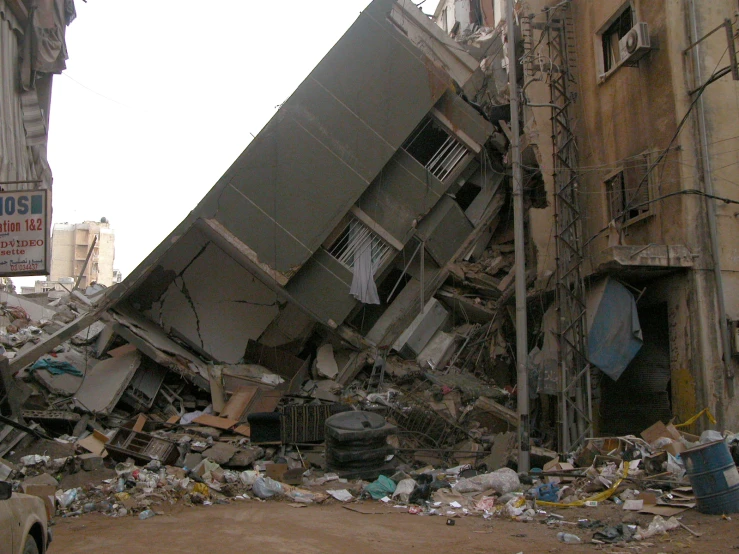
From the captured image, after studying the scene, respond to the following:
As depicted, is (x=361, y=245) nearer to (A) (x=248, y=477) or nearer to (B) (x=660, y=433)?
(A) (x=248, y=477)

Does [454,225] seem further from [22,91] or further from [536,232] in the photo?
[22,91]

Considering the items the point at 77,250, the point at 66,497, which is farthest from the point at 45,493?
the point at 77,250

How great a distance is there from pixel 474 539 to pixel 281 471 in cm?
482

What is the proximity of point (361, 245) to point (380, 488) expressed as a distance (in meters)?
8.05

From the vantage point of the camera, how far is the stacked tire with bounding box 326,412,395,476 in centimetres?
1149

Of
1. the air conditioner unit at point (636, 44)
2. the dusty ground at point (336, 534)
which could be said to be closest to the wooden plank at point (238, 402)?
the dusty ground at point (336, 534)

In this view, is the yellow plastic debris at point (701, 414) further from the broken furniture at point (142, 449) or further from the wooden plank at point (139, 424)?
the wooden plank at point (139, 424)

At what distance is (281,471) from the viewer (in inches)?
458

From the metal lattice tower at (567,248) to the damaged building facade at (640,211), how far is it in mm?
34

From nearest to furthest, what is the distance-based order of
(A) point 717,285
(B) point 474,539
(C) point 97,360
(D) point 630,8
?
(B) point 474,539 → (A) point 717,285 → (D) point 630,8 → (C) point 97,360

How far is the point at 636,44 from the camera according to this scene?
1238 centimetres

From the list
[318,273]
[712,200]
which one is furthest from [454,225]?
[712,200]

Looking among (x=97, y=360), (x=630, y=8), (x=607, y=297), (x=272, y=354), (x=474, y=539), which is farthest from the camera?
(x=272, y=354)

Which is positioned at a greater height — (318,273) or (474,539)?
(318,273)
